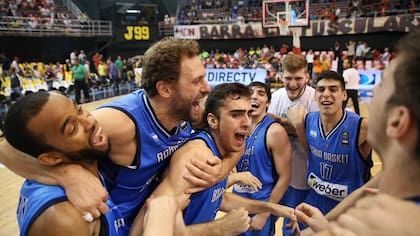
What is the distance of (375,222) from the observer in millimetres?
875

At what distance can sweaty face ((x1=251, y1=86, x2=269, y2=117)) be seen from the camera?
3.47 m

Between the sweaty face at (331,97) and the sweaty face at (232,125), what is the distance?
0.92 meters

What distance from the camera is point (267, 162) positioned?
3.29 m

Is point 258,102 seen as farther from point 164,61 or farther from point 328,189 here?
point 164,61

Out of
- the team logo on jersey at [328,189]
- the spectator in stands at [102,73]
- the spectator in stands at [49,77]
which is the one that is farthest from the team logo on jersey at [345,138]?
the spectator in stands at [102,73]

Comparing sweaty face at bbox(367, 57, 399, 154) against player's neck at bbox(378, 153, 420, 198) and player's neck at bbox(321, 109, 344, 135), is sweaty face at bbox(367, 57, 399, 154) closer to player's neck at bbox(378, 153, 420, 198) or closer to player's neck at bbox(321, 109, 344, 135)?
player's neck at bbox(378, 153, 420, 198)

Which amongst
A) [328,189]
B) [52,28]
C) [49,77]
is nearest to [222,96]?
[328,189]

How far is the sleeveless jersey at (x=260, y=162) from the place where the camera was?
3.27m

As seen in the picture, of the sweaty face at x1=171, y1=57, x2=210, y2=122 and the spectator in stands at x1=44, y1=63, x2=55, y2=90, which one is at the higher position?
the sweaty face at x1=171, y1=57, x2=210, y2=122

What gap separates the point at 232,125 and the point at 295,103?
159cm

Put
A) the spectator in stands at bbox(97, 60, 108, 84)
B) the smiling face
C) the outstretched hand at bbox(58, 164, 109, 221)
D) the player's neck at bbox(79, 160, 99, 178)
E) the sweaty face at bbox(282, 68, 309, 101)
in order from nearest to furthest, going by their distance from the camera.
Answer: the outstretched hand at bbox(58, 164, 109, 221)
the player's neck at bbox(79, 160, 99, 178)
the smiling face
the sweaty face at bbox(282, 68, 309, 101)
the spectator in stands at bbox(97, 60, 108, 84)

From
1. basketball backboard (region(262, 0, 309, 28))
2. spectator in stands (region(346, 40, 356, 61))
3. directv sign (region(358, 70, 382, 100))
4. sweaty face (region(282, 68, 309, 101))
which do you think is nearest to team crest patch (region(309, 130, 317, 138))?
sweaty face (region(282, 68, 309, 101))

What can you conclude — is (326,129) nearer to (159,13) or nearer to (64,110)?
(64,110)

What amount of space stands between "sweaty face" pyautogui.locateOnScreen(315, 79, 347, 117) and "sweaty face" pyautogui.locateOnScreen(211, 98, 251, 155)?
3.00ft
